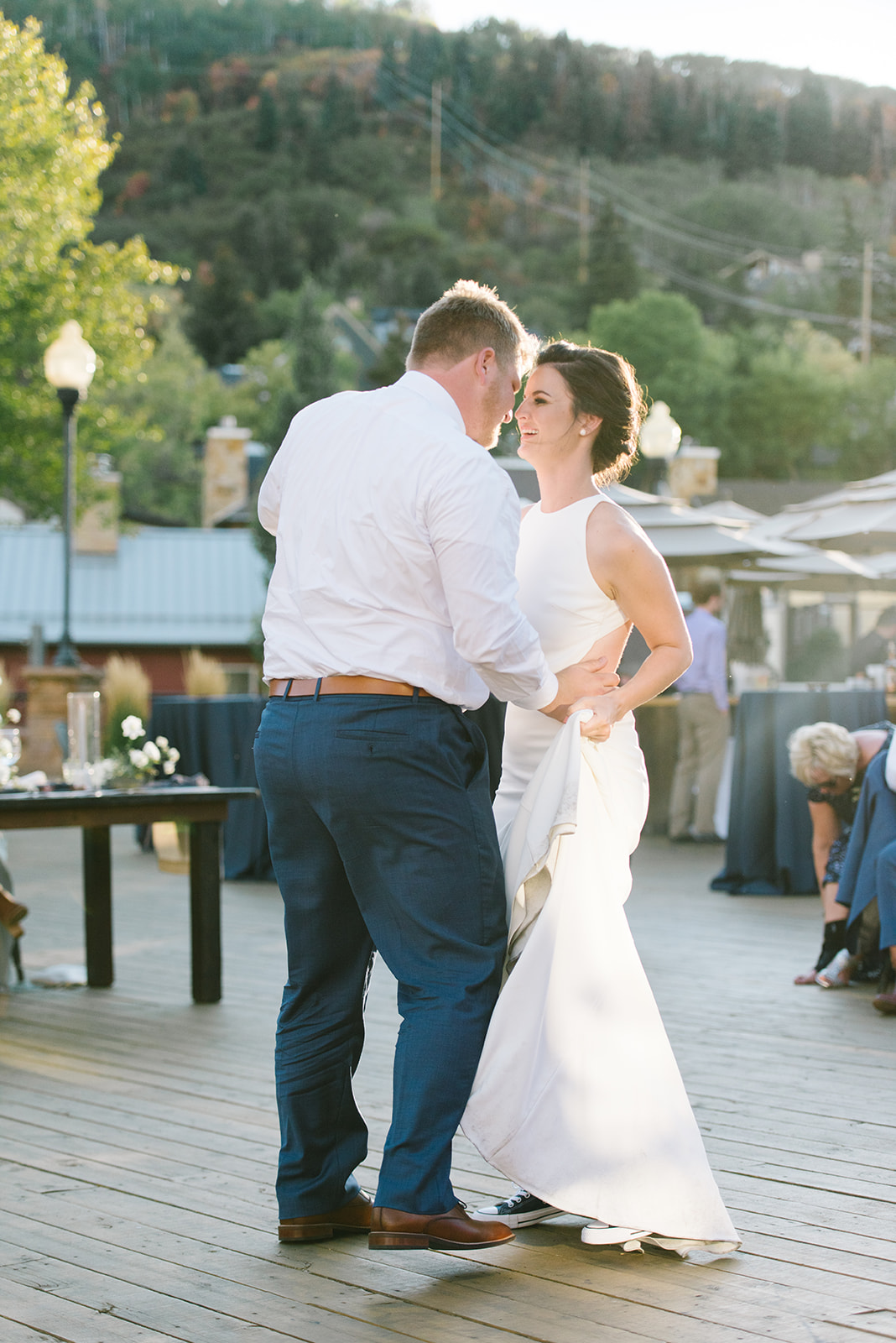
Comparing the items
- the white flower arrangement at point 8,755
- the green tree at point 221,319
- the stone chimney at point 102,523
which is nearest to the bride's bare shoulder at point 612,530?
the white flower arrangement at point 8,755

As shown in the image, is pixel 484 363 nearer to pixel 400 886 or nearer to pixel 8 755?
pixel 400 886

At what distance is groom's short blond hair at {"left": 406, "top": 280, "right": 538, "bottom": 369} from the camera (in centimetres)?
273

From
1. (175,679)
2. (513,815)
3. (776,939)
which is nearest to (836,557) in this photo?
(776,939)

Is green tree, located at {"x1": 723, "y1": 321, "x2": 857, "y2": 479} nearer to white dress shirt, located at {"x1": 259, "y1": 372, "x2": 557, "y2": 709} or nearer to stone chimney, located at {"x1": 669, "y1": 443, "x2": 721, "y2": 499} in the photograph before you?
stone chimney, located at {"x1": 669, "y1": 443, "x2": 721, "y2": 499}

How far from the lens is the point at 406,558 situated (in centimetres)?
260

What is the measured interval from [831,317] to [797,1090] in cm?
6945

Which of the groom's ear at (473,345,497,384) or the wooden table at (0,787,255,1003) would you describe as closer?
the groom's ear at (473,345,497,384)

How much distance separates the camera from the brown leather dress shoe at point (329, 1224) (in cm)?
285

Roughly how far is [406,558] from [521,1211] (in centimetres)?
133

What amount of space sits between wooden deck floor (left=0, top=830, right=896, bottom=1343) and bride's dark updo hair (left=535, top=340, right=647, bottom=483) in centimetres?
159

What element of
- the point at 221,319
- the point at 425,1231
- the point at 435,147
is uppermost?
the point at 435,147

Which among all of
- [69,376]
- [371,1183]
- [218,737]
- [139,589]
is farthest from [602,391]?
[139,589]

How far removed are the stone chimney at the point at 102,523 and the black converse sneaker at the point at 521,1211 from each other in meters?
25.9

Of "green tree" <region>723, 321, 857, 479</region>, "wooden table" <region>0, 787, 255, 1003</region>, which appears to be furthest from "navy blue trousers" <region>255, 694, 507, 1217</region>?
"green tree" <region>723, 321, 857, 479</region>
